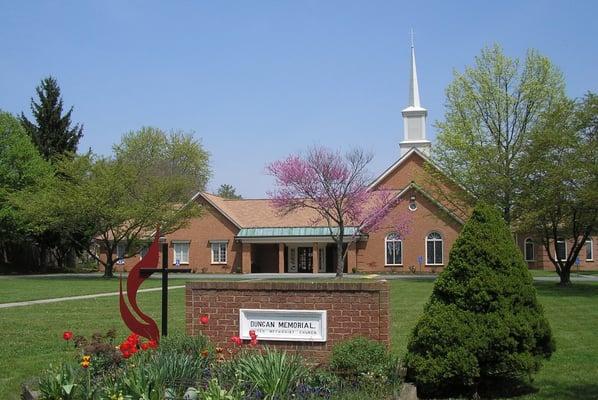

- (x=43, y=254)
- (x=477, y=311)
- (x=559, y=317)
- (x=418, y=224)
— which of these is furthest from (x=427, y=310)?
(x=43, y=254)

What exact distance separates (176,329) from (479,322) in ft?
25.7

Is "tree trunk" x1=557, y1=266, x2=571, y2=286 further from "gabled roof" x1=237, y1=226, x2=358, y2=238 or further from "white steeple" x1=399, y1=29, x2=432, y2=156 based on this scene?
"white steeple" x1=399, y1=29, x2=432, y2=156

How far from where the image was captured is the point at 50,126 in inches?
2320

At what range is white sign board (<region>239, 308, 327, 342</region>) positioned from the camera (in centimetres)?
883

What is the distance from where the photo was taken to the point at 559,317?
17.2m

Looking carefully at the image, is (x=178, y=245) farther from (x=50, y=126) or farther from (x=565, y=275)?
(x=565, y=275)

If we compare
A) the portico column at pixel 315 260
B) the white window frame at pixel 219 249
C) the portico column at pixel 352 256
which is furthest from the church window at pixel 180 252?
the portico column at pixel 352 256

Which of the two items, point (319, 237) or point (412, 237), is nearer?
point (412, 237)

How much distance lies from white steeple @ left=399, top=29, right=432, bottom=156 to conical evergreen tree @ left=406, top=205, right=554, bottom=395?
1957 inches

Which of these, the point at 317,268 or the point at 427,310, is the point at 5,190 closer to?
the point at 317,268

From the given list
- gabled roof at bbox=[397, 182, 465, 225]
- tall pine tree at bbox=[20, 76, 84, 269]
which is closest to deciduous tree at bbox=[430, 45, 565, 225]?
gabled roof at bbox=[397, 182, 465, 225]

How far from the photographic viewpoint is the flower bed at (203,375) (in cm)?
667

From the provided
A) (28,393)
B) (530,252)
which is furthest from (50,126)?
(28,393)

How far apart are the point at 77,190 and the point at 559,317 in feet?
103
